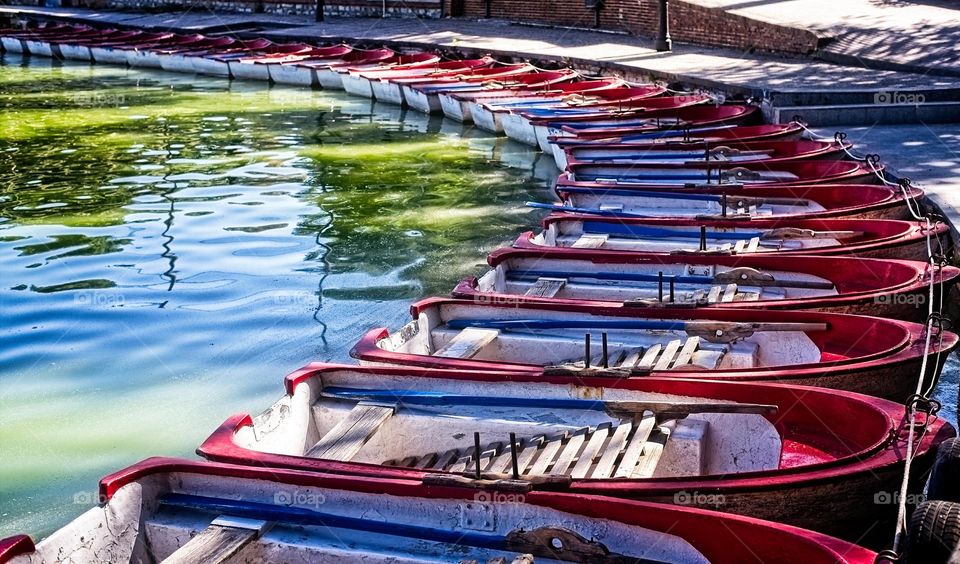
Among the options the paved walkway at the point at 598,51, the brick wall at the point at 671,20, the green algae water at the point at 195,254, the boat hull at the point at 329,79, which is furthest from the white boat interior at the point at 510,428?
the boat hull at the point at 329,79

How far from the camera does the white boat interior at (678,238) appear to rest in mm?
7289

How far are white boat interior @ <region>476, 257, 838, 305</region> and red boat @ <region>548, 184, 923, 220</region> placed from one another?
106 cm

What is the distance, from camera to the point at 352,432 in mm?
4660

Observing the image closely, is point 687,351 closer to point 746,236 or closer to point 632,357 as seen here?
point 632,357

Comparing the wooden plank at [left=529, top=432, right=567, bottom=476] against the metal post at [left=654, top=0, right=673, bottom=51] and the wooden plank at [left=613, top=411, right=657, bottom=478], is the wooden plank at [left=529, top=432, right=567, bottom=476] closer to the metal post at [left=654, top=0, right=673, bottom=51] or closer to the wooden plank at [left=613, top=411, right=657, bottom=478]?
the wooden plank at [left=613, top=411, right=657, bottom=478]

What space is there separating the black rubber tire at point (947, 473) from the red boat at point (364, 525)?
0.88m

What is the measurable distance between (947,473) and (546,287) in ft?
9.76

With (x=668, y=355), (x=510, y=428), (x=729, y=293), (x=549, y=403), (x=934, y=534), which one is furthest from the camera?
(x=729, y=293)

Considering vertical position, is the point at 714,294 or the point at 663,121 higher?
the point at 663,121

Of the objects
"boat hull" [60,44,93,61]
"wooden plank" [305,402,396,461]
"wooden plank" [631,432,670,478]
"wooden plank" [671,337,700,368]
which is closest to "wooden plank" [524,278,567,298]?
"wooden plank" [671,337,700,368]

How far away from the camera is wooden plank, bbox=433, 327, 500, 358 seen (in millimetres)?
5512

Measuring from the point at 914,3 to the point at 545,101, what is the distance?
696cm

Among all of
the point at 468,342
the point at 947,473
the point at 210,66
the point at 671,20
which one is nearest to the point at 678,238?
the point at 468,342

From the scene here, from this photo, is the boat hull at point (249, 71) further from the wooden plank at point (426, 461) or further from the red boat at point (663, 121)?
the wooden plank at point (426, 461)
